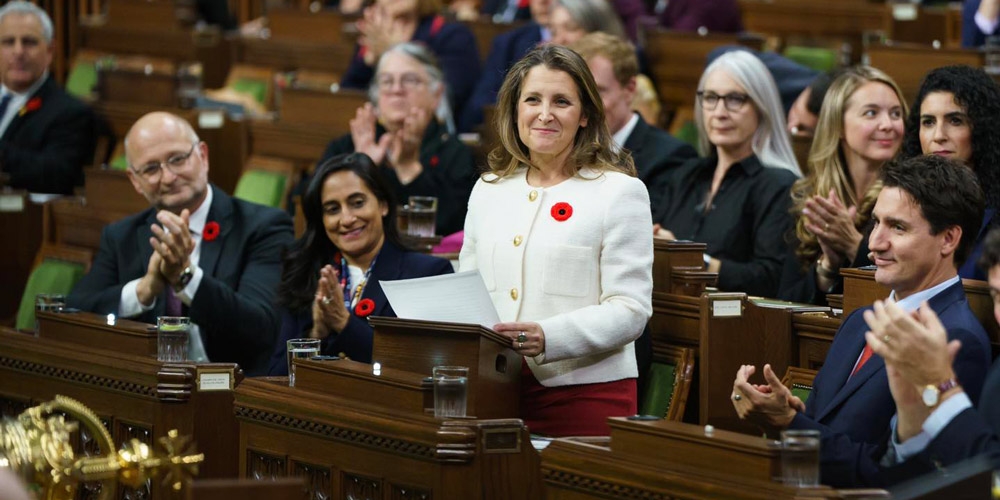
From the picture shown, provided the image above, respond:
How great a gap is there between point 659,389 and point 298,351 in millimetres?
846

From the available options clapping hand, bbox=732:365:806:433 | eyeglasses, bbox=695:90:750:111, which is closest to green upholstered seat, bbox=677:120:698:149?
eyeglasses, bbox=695:90:750:111

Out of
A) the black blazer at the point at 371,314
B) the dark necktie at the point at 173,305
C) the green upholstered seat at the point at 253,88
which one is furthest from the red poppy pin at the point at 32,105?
the black blazer at the point at 371,314

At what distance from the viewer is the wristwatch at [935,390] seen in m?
2.30

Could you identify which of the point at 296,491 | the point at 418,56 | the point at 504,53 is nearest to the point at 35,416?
the point at 296,491

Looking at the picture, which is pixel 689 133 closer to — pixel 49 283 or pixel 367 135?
pixel 367 135

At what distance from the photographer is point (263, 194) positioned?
5.20m

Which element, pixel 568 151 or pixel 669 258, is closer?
pixel 568 151

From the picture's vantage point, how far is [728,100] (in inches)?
160

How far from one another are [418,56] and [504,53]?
3.09 ft

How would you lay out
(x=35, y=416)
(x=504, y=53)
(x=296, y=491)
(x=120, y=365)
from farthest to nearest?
(x=504, y=53)
(x=120, y=365)
(x=35, y=416)
(x=296, y=491)

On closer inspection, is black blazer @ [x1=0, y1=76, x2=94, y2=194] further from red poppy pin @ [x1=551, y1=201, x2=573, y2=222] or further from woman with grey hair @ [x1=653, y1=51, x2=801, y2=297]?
red poppy pin @ [x1=551, y1=201, x2=573, y2=222]

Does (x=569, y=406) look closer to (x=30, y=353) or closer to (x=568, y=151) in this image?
(x=568, y=151)

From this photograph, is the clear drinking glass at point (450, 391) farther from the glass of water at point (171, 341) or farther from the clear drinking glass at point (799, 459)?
the glass of water at point (171, 341)

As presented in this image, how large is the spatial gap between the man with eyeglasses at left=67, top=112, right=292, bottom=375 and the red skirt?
40.9 inches
